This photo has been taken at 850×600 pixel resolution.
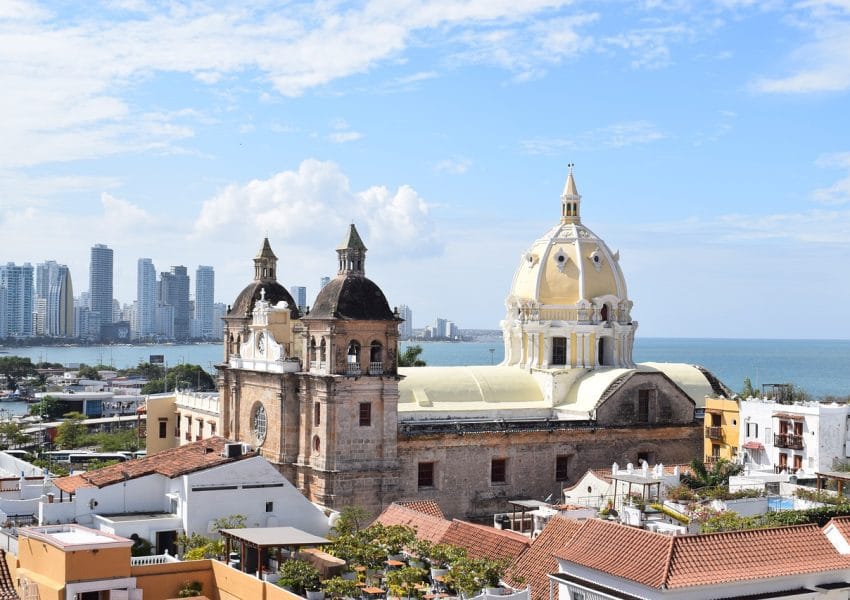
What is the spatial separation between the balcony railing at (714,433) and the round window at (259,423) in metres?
19.7

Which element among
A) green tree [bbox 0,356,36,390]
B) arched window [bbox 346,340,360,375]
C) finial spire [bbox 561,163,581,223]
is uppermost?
finial spire [bbox 561,163,581,223]

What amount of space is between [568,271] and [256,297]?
15.7 metres

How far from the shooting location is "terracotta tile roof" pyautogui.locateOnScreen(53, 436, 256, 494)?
35.3 metres

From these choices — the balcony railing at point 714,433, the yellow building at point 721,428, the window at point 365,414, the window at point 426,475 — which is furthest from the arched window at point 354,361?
the balcony railing at point 714,433

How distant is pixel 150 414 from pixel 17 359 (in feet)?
384

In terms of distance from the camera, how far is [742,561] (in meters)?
27.0

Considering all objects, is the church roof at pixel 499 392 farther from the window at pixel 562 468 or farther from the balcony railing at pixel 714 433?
Result: the balcony railing at pixel 714 433

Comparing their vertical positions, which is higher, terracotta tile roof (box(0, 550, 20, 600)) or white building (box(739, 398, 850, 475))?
white building (box(739, 398, 850, 475))

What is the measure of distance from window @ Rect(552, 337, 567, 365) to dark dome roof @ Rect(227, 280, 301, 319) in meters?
12.8

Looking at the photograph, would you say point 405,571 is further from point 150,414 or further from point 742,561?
point 150,414

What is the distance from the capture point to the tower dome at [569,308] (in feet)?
188

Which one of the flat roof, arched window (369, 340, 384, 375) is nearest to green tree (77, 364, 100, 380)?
arched window (369, 340, 384, 375)

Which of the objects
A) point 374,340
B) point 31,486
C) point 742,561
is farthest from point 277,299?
point 742,561

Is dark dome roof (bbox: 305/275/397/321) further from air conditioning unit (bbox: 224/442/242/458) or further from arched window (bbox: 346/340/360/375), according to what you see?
air conditioning unit (bbox: 224/442/242/458)
